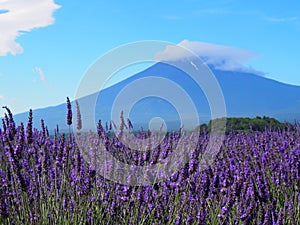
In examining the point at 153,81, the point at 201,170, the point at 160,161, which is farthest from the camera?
the point at 153,81

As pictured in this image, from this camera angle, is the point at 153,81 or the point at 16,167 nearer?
the point at 16,167

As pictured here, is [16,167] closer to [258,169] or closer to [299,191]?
[258,169]

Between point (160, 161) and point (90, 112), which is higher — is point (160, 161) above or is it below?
below

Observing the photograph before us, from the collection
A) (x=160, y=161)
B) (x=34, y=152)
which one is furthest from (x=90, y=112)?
(x=160, y=161)

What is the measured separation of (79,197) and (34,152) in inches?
26.2

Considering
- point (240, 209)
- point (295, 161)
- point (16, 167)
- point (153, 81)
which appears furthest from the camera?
point (153, 81)

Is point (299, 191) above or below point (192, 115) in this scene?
below

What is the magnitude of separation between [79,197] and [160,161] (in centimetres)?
63

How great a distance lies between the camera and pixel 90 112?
13.2ft

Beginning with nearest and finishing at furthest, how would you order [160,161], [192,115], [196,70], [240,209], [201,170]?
[240,209] → [160,161] → [201,170] → [192,115] → [196,70]

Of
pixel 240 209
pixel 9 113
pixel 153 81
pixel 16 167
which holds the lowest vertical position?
pixel 240 209

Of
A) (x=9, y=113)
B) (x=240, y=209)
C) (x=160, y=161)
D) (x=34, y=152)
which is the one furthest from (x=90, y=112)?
(x=240, y=209)

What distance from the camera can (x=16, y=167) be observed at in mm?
→ 2641

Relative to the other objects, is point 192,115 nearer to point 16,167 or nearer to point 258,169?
point 258,169
